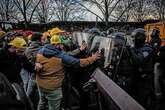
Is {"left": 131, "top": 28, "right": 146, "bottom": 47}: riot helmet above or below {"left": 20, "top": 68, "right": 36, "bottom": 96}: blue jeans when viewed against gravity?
above

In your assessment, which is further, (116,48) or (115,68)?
(116,48)

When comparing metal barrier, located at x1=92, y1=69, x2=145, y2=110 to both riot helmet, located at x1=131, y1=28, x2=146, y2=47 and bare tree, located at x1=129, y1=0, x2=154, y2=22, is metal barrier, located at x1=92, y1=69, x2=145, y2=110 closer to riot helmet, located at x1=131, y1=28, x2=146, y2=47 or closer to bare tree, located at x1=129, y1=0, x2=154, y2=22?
riot helmet, located at x1=131, y1=28, x2=146, y2=47

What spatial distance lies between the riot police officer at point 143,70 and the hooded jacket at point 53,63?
37.6 inches

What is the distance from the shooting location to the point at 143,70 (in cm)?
915

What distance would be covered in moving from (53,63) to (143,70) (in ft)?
5.86

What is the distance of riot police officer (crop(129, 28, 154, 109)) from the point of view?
9.01m

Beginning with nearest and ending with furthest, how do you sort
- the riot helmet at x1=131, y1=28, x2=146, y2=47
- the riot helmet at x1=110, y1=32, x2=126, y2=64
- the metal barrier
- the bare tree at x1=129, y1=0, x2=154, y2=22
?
1. the metal barrier
2. the riot helmet at x1=110, y1=32, x2=126, y2=64
3. the riot helmet at x1=131, y1=28, x2=146, y2=47
4. the bare tree at x1=129, y1=0, x2=154, y2=22

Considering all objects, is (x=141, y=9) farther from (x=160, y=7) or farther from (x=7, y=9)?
(x=7, y=9)

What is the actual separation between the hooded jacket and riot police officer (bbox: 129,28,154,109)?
3.14 feet

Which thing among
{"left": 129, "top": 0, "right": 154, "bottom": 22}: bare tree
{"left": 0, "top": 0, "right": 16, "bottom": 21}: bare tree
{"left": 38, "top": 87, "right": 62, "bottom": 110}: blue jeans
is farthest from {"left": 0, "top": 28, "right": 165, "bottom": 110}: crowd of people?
{"left": 129, "top": 0, "right": 154, "bottom": 22}: bare tree

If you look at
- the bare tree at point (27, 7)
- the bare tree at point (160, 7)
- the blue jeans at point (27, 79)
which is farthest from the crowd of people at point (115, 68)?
the bare tree at point (160, 7)

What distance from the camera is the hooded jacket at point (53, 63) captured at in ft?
29.1

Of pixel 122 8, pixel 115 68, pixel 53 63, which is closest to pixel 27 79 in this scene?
pixel 53 63

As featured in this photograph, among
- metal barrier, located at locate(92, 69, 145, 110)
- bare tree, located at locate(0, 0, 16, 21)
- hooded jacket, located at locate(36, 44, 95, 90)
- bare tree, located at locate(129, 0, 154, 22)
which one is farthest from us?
bare tree, located at locate(129, 0, 154, 22)
